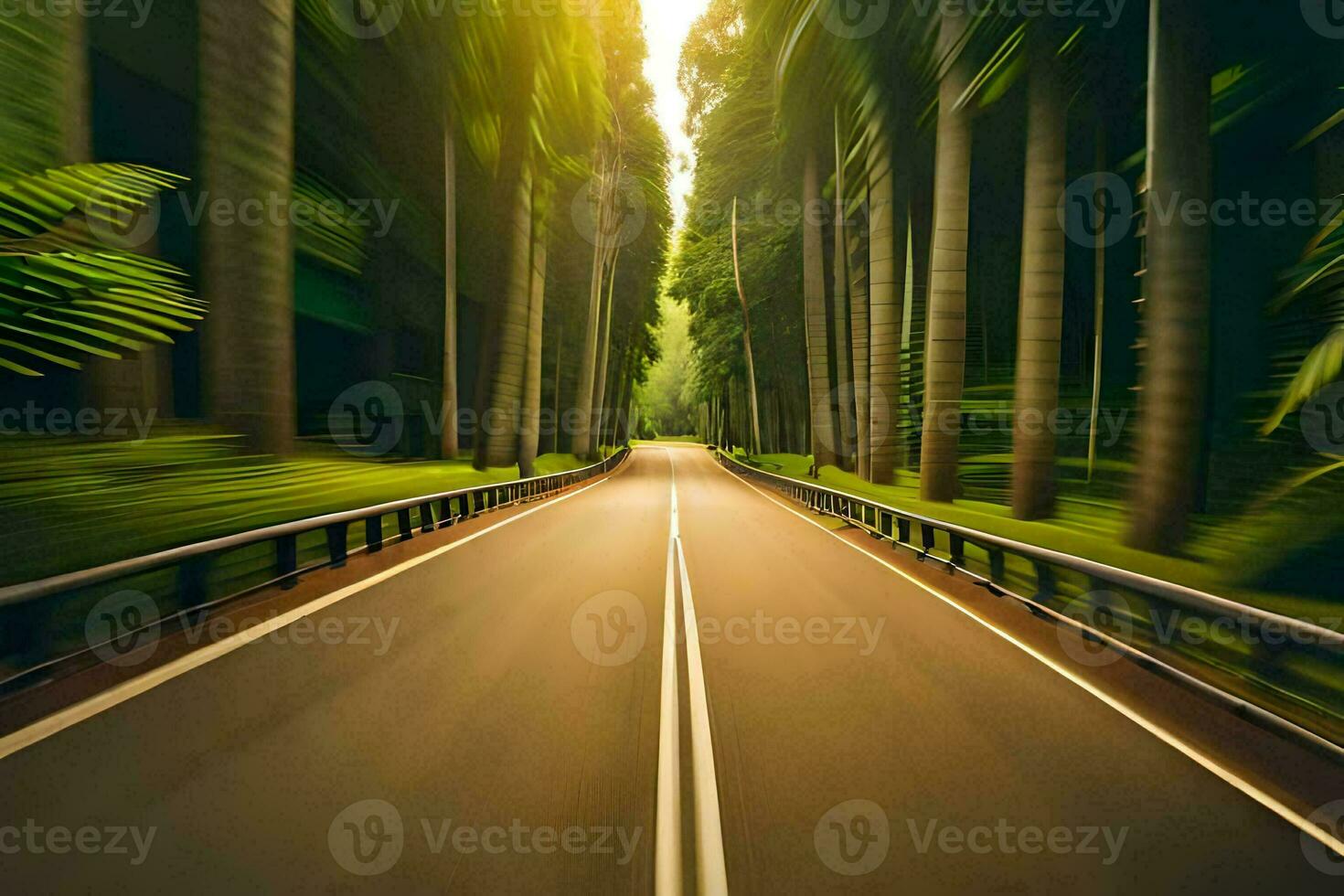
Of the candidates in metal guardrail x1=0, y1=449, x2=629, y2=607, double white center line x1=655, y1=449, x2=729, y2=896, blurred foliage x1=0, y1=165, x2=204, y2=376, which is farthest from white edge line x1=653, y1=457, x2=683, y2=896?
blurred foliage x1=0, y1=165, x2=204, y2=376

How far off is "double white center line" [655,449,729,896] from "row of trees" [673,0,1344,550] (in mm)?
4974

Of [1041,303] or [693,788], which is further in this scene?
[1041,303]

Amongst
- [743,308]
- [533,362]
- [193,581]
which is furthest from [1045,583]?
A: [743,308]

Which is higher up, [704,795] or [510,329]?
[510,329]

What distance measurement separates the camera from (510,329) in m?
19.5

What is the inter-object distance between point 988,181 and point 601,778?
1725 cm

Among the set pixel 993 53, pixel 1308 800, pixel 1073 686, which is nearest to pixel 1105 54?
pixel 993 53

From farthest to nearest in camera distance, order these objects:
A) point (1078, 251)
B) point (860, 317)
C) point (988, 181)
Result: point (860, 317) < point (988, 181) < point (1078, 251)

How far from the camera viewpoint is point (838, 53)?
17.0 m

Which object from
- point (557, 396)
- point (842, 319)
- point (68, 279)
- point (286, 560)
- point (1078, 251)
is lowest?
point (286, 560)

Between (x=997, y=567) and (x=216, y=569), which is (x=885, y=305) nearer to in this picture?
(x=997, y=567)

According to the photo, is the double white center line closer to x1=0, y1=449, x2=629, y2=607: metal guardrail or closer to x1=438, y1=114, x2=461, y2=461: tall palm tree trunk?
x1=0, y1=449, x2=629, y2=607: metal guardrail

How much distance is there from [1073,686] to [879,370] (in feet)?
45.7

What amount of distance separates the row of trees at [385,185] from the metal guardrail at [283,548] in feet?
4.56
